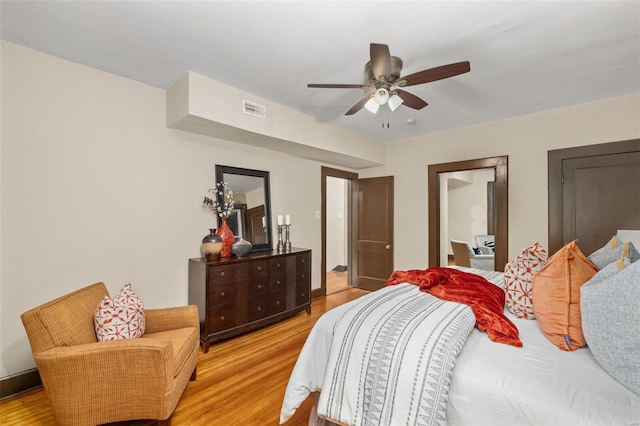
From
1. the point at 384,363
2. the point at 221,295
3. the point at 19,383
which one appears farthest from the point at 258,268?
the point at 384,363

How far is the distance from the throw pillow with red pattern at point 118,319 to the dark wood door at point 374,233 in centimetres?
376

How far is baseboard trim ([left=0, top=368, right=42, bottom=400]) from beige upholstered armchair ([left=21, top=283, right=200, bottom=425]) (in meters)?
0.90

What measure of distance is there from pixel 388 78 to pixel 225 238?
91.1 inches

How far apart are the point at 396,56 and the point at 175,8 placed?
1.61 metres

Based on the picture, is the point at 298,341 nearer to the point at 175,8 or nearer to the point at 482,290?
the point at 482,290

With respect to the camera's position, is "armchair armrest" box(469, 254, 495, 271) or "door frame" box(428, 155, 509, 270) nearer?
"door frame" box(428, 155, 509, 270)

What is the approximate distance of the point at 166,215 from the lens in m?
2.93

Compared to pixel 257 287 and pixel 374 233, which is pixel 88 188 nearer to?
pixel 257 287

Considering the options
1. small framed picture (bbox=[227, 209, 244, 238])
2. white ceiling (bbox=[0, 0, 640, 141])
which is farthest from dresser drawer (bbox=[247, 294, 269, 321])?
white ceiling (bbox=[0, 0, 640, 141])

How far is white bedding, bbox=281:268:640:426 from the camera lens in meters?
0.99

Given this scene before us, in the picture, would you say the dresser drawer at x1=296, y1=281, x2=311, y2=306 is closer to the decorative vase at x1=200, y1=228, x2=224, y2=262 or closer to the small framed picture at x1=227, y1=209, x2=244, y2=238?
the small framed picture at x1=227, y1=209, x2=244, y2=238

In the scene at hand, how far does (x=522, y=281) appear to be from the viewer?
5.75 feet

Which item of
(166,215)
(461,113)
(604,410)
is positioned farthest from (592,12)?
(166,215)

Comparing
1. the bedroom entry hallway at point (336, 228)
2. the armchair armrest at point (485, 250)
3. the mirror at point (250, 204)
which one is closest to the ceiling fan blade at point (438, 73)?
the mirror at point (250, 204)
